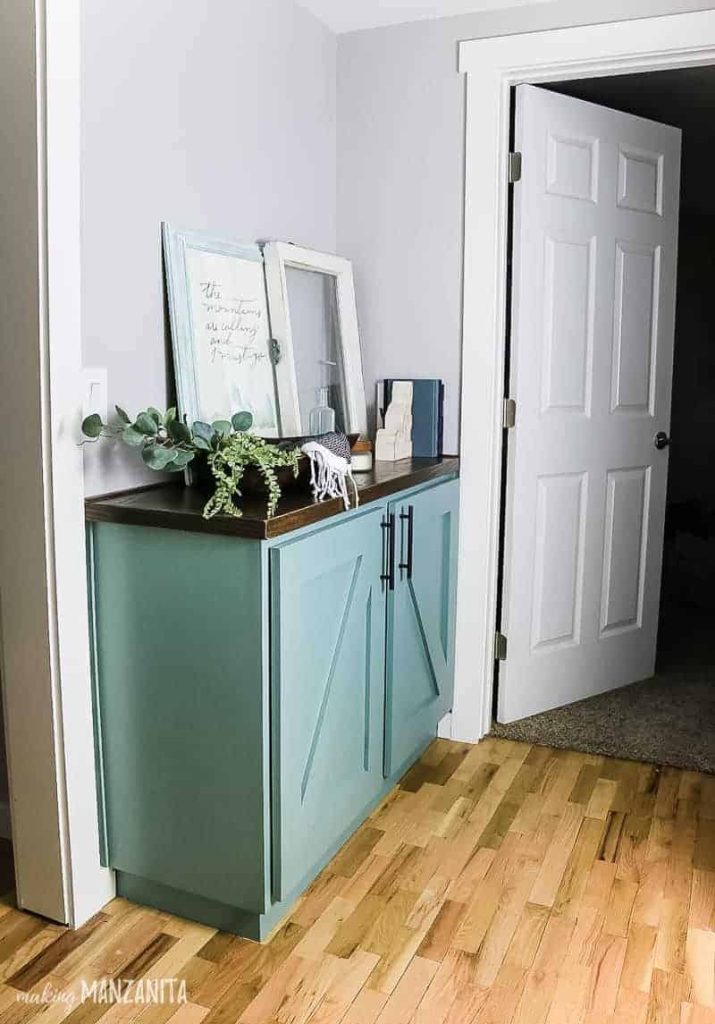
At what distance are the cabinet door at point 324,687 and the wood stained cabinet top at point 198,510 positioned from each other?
0.18 feet

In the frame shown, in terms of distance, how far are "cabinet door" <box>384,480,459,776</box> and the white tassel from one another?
0.34m

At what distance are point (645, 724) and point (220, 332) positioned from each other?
193cm

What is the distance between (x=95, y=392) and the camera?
196 cm

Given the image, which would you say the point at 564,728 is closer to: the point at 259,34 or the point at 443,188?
the point at 443,188

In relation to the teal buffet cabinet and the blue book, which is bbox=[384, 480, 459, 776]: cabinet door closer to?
the blue book

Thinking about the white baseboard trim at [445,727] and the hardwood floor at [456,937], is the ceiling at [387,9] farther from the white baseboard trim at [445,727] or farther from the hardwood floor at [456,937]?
the hardwood floor at [456,937]

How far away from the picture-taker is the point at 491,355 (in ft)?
9.26

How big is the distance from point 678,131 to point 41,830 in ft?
10.1

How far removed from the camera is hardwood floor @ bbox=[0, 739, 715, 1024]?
1.78 meters

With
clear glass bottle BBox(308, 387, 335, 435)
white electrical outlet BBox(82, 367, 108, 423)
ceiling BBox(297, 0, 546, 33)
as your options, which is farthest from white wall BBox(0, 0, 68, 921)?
ceiling BBox(297, 0, 546, 33)

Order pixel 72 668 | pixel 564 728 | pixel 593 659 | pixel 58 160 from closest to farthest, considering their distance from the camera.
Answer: pixel 58 160, pixel 72 668, pixel 564 728, pixel 593 659

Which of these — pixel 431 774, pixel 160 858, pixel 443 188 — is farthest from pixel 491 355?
pixel 160 858

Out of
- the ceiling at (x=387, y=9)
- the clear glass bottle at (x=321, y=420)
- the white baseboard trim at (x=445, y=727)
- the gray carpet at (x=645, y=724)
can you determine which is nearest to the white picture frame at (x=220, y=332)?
the clear glass bottle at (x=321, y=420)

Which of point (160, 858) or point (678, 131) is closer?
point (160, 858)
